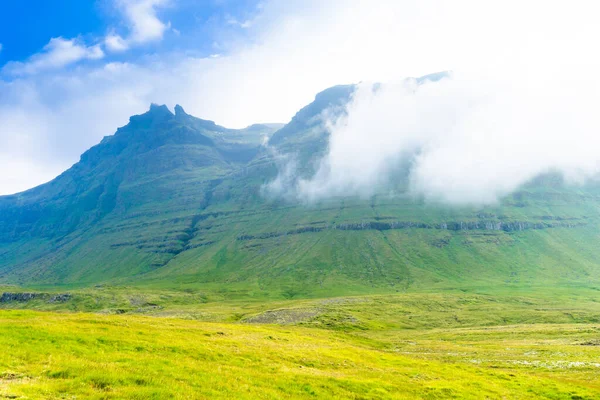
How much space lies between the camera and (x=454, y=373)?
161ft

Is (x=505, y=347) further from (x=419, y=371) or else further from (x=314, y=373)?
(x=314, y=373)

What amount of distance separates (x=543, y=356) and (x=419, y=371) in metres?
50.6

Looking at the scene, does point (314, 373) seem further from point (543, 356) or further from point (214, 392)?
point (543, 356)

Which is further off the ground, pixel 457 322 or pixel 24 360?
pixel 24 360

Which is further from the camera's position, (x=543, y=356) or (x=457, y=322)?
(x=457, y=322)

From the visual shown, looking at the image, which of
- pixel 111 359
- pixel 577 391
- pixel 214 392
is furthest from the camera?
pixel 577 391

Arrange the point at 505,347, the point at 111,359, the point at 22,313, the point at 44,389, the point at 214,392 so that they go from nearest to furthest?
the point at 44,389 < the point at 214,392 < the point at 111,359 < the point at 22,313 < the point at 505,347

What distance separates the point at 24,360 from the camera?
1066 inches

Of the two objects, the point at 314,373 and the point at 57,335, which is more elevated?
the point at 57,335

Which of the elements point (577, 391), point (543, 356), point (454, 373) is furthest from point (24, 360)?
point (543, 356)

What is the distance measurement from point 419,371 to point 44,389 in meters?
40.6

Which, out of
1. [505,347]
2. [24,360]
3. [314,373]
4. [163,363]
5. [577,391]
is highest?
[24,360]

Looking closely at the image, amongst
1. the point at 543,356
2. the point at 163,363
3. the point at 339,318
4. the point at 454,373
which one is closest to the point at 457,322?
the point at 339,318

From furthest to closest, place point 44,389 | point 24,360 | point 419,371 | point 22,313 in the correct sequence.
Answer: point 22,313, point 419,371, point 24,360, point 44,389
